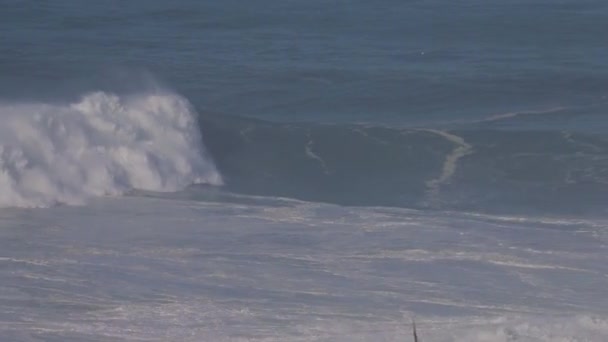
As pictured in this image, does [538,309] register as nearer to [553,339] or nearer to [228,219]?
[553,339]

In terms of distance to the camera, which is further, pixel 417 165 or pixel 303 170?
pixel 417 165

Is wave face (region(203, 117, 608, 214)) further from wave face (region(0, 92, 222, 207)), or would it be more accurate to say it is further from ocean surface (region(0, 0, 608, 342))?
wave face (region(0, 92, 222, 207))

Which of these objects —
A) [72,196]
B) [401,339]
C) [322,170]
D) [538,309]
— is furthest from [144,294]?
[322,170]

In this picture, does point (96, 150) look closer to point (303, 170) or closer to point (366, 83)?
point (303, 170)

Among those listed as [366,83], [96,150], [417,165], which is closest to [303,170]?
[417,165]

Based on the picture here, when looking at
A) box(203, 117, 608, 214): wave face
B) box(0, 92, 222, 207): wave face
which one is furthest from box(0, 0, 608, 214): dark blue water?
box(0, 92, 222, 207): wave face

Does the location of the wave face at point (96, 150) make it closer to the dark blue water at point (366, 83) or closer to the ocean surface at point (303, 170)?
the ocean surface at point (303, 170)

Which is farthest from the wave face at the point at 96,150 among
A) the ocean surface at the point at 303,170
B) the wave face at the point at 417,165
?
the wave face at the point at 417,165
